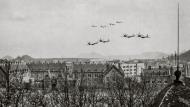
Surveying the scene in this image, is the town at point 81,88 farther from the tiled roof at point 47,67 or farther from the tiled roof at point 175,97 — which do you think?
the tiled roof at point 175,97

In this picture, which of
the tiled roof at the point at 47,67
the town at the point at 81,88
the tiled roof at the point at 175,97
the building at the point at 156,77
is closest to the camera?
the tiled roof at the point at 175,97

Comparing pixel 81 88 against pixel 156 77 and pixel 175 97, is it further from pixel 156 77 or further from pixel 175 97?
pixel 156 77

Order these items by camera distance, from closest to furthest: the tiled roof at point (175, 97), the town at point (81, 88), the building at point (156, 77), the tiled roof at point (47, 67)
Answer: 1. the tiled roof at point (175, 97)
2. the town at point (81, 88)
3. the building at point (156, 77)
4. the tiled roof at point (47, 67)

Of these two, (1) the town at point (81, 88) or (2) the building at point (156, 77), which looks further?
(2) the building at point (156, 77)

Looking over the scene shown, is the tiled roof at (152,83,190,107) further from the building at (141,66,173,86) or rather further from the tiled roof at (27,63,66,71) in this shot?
the tiled roof at (27,63,66,71)

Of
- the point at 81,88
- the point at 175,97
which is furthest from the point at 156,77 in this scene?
the point at 175,97

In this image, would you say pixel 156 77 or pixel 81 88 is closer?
pixel 81 88

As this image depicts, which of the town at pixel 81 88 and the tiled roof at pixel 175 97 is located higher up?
the tiled roof at pixel 175 97

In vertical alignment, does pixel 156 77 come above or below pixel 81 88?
→ below

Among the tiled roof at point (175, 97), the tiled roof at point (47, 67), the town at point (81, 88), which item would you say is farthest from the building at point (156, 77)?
the tiled roof at point (47, 67)

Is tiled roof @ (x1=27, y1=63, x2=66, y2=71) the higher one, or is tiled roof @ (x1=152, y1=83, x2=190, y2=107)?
tiled roof @ (x1=152, y1=83, x2=190, y2=107)

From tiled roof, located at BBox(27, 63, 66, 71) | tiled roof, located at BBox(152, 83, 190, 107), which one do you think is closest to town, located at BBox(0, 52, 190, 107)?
tiled roof, located at BBox(27, 63, 66, 71)
